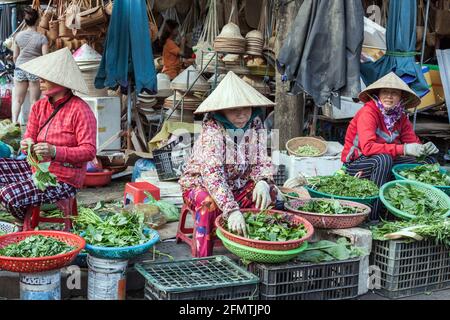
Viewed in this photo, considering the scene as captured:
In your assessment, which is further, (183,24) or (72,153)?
(183,24)

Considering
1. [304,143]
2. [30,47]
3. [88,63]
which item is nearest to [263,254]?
[304,143]

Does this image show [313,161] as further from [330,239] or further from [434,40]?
[434,40]

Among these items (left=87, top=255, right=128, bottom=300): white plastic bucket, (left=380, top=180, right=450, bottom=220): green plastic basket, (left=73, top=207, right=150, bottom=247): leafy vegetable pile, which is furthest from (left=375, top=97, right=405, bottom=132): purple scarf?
(left=87, top=255, right=128, bottom=300): white plastic bucket

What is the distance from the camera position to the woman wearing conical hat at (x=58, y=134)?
13.0 feet

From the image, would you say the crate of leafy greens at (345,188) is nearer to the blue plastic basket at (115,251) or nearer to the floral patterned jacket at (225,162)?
the floral patterned jacket at (225,162)

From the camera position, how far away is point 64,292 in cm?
372

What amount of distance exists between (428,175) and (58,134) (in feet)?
9.71

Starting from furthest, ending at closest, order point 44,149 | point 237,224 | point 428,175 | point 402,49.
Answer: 1. point 402,49
2. point 428,175
3. point 44,149
4. point 237,224

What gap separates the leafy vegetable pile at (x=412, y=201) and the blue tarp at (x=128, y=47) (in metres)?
3.39

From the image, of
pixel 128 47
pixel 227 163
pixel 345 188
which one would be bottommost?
pixel 345 188

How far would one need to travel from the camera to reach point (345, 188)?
465 centimetres

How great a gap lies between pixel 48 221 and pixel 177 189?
153 centimetres

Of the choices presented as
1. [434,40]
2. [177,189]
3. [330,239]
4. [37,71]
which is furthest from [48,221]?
[434,40]

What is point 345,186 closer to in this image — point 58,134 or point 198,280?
point 198,280
